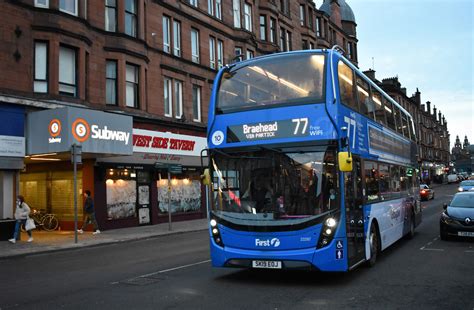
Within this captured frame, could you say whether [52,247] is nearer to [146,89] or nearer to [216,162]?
[216,162]

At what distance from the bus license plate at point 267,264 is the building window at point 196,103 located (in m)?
20.9

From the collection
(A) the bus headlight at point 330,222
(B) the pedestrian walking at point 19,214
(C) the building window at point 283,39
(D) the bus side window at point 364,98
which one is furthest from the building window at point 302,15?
(A) the bus headlight at point 330,222

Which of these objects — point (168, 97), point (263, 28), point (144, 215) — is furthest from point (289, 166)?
point (263, 28)

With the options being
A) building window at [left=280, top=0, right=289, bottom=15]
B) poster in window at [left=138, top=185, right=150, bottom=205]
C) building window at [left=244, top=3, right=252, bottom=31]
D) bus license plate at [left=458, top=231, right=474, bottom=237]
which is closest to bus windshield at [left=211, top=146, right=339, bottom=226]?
bus license plate at [left=458, top=231, right=474, bottom=237]

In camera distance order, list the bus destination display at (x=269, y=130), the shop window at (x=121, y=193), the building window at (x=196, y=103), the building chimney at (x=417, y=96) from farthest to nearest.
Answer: the building chimney at (x=417, y=96) → the building window at (x=196, y=103) → the shop window at (x=121, y=193) → the bus destination display at (x=269, y=130)

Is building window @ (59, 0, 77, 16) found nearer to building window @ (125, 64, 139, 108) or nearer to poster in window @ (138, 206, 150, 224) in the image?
building window @ (125, 64, 139, 108)

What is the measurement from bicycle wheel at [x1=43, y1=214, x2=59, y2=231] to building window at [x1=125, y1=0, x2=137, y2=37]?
9848mm

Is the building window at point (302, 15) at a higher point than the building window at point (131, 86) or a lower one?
higher

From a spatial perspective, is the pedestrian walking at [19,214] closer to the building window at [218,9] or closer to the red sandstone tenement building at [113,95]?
the red sandstone tenement building at [113,95]

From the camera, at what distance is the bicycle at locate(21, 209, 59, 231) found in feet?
69.4

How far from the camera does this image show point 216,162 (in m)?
8.59

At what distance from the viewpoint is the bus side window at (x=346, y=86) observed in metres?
8.52

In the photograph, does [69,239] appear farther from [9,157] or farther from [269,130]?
[269,130]

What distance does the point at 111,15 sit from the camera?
890 inches
